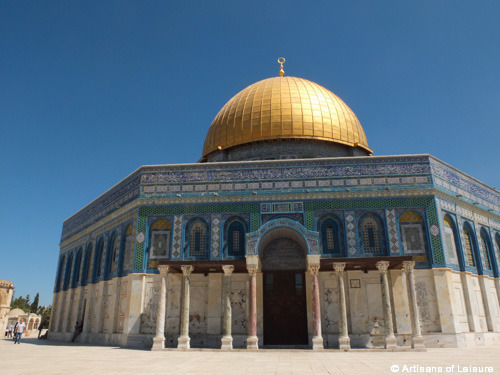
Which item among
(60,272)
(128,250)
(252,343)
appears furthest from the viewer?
(60,272)

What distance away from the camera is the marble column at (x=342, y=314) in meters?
13.4

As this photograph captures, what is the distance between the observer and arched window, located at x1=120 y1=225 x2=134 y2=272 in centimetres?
1725

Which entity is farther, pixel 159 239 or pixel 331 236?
pixel 159 239

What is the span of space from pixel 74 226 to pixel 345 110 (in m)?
17.1

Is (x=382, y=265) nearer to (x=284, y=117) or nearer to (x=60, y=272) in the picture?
(x=284, y=117)

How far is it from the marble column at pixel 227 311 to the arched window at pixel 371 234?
5317mm

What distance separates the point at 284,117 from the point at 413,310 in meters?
10.9

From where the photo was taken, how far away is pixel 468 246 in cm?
1711

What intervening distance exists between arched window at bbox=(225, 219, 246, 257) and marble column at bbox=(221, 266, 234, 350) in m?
1.51

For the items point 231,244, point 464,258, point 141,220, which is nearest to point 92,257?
point 141,220

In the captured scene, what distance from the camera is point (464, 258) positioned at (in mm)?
16141

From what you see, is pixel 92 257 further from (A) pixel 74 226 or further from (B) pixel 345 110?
(B) pixel 345 110

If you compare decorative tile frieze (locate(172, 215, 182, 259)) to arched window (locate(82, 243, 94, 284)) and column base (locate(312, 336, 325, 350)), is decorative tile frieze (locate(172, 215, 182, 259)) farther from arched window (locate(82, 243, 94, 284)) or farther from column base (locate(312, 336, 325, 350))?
arched window (locate(82, 243, 94, 284))

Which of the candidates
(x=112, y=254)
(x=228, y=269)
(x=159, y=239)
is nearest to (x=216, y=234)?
(x=228, y=269)
